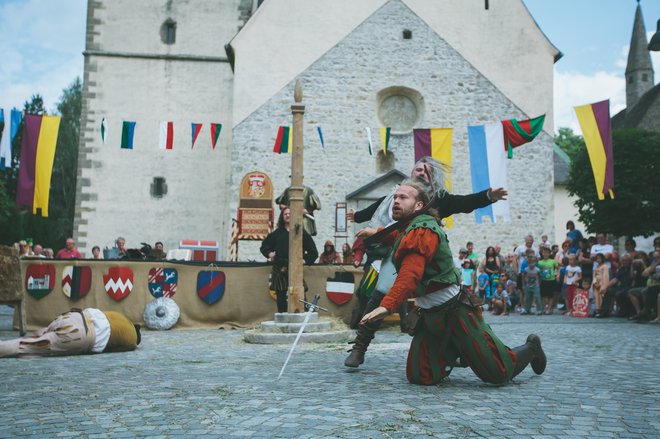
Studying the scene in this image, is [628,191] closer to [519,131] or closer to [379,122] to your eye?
[379,122]

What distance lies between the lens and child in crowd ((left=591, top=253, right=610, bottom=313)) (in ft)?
42.3

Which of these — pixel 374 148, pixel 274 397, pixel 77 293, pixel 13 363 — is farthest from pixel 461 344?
pixel 374 148

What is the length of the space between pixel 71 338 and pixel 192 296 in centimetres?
395

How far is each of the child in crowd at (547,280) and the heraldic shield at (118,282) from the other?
8.63 meters

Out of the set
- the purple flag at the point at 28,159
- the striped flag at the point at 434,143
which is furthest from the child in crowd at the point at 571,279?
the purple flag at the point at 28,159

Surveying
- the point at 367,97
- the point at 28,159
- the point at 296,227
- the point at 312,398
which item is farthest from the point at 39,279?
the point at 367,97

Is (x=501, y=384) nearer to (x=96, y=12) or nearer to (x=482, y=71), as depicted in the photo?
(x=482, y=71)

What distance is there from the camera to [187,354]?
22.3 feet

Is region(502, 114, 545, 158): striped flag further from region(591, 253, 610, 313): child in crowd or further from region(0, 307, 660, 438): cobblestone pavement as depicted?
region(0, 307, 660, 438): cobblestone pavement

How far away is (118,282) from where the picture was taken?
10.1 meters

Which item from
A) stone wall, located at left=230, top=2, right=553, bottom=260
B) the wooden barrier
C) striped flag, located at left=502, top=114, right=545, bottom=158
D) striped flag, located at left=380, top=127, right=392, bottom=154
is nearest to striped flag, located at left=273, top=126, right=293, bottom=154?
stone wall, located at left=230, top=2, right=553, bottom=260

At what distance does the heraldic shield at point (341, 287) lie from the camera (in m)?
10.1

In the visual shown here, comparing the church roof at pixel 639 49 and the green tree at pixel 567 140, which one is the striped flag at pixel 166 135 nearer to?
the green tree at pixel 567 140

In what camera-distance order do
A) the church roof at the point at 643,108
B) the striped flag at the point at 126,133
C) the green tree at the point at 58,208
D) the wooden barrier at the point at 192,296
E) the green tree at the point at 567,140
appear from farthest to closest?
the green tree at the point at 567,140 < the green tree at the point at 58,208 < the church roof at the point at 643,108 < the striped flag at the point at 126,133 < the wooden barrier at the point at 192,296
